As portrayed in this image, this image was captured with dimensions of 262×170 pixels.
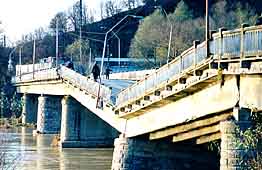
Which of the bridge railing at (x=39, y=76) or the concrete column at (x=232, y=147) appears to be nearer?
the concrete column at (x=232, y=147)

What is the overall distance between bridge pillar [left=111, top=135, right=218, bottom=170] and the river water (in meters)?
6.85

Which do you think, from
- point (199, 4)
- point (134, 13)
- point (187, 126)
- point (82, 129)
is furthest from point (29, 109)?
point (187, 126)

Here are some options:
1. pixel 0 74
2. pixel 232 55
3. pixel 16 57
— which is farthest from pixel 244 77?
pixel 16 57

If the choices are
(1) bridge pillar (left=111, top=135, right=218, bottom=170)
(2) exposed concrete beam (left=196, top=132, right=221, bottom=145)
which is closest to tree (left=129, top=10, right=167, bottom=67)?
(1) bridge pillar (left=111, top=135, right=218, bottom=170)

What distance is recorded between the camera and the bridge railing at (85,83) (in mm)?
43562

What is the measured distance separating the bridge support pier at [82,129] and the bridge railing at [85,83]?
248cm

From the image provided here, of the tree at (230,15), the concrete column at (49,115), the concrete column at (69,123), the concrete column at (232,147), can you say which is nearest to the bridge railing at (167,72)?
the concrete column at (232,147)

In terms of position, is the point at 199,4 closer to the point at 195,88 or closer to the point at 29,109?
the point at 29,109

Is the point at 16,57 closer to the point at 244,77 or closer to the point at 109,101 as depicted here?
the point at 109,101

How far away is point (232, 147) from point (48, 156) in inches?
1105

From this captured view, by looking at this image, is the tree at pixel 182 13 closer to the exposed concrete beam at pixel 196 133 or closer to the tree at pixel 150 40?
the tree at pixel 150 40

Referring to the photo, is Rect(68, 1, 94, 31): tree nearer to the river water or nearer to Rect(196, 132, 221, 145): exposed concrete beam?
the river water

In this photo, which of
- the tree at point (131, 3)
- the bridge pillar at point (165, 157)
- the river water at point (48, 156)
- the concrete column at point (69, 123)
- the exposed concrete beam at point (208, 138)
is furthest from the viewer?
the tree at point (131, 3)

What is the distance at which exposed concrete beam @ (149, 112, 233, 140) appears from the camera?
27153 millimetres
